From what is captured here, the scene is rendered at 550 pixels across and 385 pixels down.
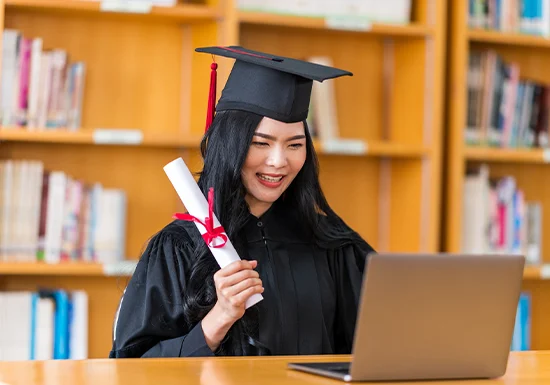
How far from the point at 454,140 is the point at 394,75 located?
0.39 metres

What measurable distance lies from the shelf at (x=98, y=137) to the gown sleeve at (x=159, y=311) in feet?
3.64

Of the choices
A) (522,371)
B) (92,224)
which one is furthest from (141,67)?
(522,371)

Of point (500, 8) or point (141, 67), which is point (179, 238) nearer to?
point (141, 67)

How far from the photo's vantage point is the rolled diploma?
1792mm

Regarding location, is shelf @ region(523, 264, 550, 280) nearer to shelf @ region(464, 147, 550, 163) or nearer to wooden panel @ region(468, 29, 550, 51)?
shelf @ region(464, 147, 550, 163)

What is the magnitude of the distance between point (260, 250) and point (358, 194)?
1606 mm

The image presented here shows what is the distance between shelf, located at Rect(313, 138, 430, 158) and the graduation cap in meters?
1.12

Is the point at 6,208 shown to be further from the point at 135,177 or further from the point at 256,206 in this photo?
the point at 256,206

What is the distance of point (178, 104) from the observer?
3.44m

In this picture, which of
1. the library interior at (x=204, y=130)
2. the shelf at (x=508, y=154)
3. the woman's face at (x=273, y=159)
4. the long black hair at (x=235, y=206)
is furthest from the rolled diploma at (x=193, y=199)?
the shelf at (x=508, y=154)

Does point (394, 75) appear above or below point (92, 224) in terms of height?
above

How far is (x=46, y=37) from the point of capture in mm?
3291

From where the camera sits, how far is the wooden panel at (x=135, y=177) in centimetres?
336

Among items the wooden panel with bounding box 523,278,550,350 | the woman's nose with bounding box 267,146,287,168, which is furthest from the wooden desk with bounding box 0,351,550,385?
the wooden panel with bounding box 523,278,550,350
